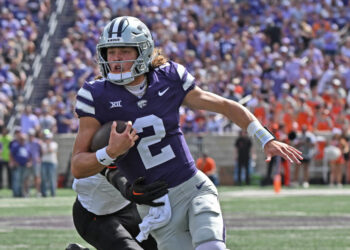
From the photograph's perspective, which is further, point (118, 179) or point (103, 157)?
point (118, 179)

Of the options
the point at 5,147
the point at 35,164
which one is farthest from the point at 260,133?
the point at 5,147

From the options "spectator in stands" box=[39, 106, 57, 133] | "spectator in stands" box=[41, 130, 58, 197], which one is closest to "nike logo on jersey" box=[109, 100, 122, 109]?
"spectator in stands" box=[41, 130, 58, 197]

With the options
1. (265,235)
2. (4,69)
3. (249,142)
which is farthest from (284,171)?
(265,235)

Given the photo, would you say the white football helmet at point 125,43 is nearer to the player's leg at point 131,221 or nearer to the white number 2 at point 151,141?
the white number 2 at point 151,141

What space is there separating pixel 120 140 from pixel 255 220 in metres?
7.78

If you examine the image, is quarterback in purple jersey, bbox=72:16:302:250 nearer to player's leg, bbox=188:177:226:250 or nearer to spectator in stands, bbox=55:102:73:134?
player's leg, bbox=188:177:226:250

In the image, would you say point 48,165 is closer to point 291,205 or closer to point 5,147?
point 5,147

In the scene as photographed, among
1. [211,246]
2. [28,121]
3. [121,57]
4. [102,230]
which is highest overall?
[121,57]

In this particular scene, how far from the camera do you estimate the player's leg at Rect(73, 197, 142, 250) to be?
232 inches

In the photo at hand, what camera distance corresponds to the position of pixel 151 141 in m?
5.15

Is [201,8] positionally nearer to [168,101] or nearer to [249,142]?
[249,142]

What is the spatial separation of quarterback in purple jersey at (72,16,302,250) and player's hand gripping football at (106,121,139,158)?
0.21m

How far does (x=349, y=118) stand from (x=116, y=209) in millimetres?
14425

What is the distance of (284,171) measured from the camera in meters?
20.1
